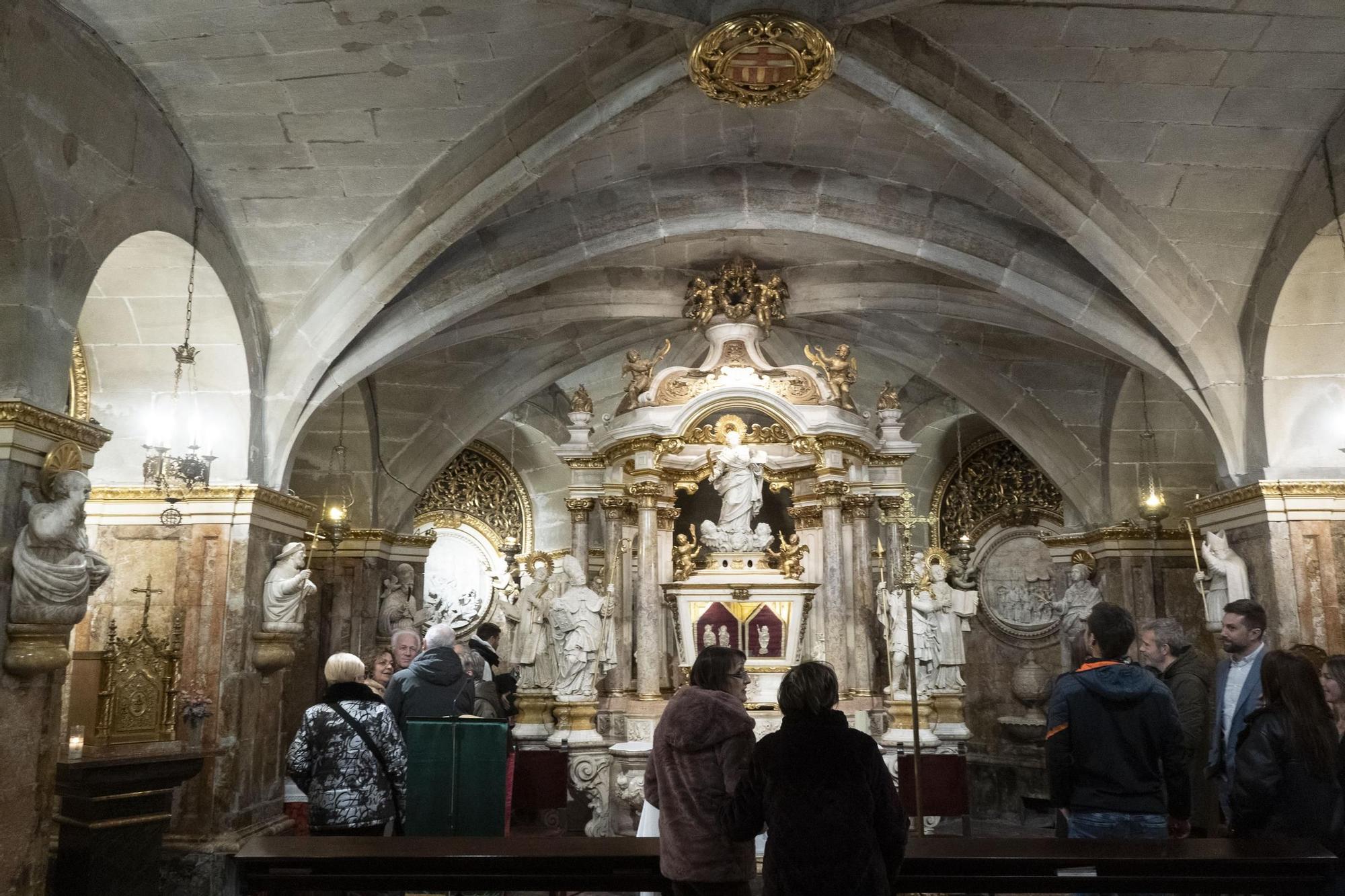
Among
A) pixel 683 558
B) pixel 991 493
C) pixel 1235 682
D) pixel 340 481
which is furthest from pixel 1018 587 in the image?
pixel 1235 682

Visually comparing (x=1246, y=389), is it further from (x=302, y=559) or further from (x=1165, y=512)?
(x=302, y=559)

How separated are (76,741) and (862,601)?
22.0 ft

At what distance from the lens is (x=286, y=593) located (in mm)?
7574

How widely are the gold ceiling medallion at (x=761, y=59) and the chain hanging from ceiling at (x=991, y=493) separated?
741 centimetres

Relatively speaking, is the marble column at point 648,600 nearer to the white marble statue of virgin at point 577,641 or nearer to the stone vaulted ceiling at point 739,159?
the white marble statue of virgin at point 577,641

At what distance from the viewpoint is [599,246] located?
28.0ft

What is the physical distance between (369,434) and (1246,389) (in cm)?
780

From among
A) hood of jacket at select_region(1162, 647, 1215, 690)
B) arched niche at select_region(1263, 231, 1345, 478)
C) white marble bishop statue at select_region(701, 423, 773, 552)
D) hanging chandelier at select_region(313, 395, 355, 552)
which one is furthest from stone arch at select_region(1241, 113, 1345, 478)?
hanging chandelier at select_region(313, 395, 355, 552)

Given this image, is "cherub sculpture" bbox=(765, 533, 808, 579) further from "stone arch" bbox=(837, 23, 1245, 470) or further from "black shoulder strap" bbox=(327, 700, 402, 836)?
"black shoulder strap" bbox=(327, 700, 402, 836)

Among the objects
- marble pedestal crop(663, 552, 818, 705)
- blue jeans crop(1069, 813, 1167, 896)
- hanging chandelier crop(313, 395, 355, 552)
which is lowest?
blue jeans crop(1069, 813, 1167, 896)

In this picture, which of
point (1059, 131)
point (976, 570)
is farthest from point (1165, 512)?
point (1059, 131)

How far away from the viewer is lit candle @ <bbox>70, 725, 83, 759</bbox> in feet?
18.9

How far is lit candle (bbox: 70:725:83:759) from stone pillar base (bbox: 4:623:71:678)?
35.9 inches

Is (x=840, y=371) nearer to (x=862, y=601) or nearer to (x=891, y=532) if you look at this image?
(x=891, y=532)
